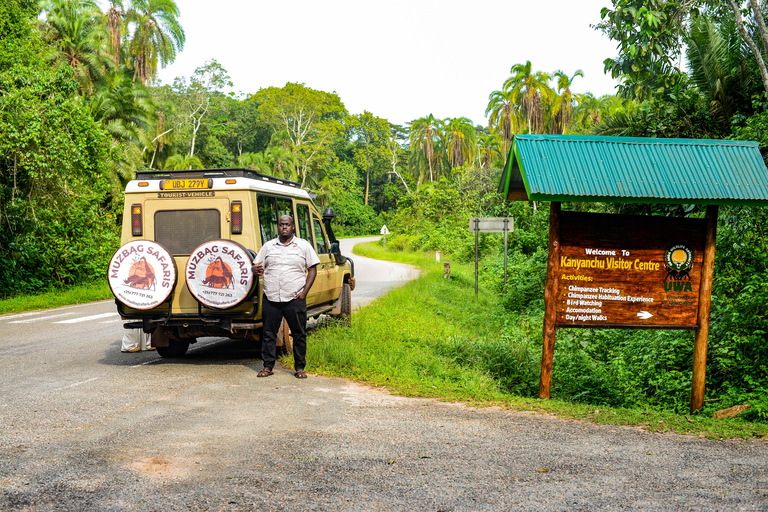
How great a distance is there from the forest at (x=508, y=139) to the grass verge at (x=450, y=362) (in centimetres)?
40

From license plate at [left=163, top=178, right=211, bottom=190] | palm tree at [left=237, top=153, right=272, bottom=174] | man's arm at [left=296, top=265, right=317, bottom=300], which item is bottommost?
man's arm at [left=296, top=265, right=317, bottom=300]

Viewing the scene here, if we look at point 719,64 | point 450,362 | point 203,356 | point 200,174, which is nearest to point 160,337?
point 203,356

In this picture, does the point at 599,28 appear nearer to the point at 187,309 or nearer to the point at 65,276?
the point at 187,309

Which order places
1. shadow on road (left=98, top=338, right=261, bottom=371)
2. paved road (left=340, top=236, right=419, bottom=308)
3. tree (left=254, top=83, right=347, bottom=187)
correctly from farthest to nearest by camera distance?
tree (left=254, top=83, right=347, bottom=187)
paved road (left=340, top=236, right=419, bottom=308)
shadow on road (left=98, top=338, right=261, bottom=371)

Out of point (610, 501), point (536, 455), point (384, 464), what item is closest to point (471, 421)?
point (536, 455)

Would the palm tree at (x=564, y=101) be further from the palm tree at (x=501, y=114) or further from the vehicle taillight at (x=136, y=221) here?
the vehicle taillight at (x=136, y=221)

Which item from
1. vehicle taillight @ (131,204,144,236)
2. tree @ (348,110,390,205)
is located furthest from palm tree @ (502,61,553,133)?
tree @ (348,110,390,205)

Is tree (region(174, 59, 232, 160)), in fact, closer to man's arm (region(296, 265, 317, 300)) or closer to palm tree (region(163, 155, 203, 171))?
palm tree (region(163, 155, 203, 171))

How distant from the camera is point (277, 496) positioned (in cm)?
389

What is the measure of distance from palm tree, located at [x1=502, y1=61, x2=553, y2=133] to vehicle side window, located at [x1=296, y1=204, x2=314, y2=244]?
28075mm

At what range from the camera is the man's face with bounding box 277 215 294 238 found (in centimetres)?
721

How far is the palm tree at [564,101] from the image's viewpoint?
34.9m

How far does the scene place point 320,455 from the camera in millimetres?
4660

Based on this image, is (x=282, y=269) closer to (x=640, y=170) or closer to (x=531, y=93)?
(x=640, y=170)
